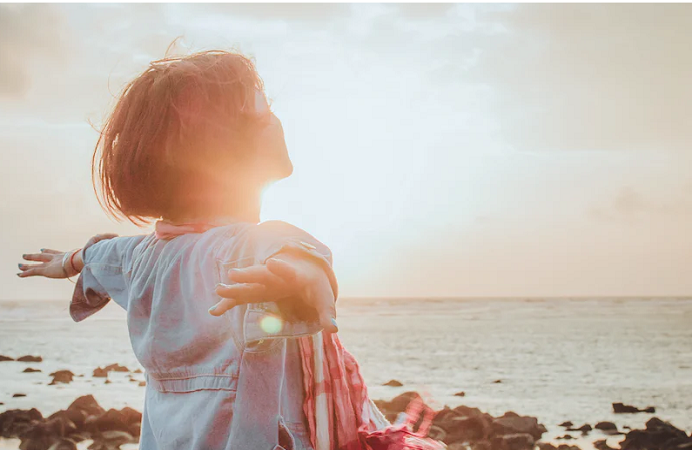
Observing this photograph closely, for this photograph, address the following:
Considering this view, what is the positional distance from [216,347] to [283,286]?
0.41 m

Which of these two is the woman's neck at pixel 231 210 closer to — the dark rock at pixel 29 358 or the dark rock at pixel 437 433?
the dark rock at pixel 437 433

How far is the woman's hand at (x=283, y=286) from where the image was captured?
3.85ft

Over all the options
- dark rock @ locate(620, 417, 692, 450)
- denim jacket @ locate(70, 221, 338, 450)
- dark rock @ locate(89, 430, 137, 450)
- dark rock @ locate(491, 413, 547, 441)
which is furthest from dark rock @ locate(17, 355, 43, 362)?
denim jacket @ locate(70, 221, 338, 450)

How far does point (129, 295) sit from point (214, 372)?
427 millimetres

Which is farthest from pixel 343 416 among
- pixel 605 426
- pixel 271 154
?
pixel 605 426

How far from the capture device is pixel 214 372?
1.52 meters

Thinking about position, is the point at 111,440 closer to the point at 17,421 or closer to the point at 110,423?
the point at 110,423

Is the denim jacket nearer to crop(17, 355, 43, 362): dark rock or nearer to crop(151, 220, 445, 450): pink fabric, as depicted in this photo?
crop(151, 220, 445, 450): pink fabric

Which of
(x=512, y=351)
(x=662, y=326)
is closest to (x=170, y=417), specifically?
(x=512, y=351)

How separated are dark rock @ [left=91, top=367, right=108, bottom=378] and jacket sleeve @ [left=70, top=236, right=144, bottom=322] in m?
10.7

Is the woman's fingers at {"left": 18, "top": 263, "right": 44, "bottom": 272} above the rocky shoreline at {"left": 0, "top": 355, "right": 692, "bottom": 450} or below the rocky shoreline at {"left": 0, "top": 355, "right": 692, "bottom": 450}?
above

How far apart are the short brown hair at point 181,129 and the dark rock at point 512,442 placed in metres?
5.86

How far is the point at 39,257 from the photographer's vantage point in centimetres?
221

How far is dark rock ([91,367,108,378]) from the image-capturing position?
11864mm
